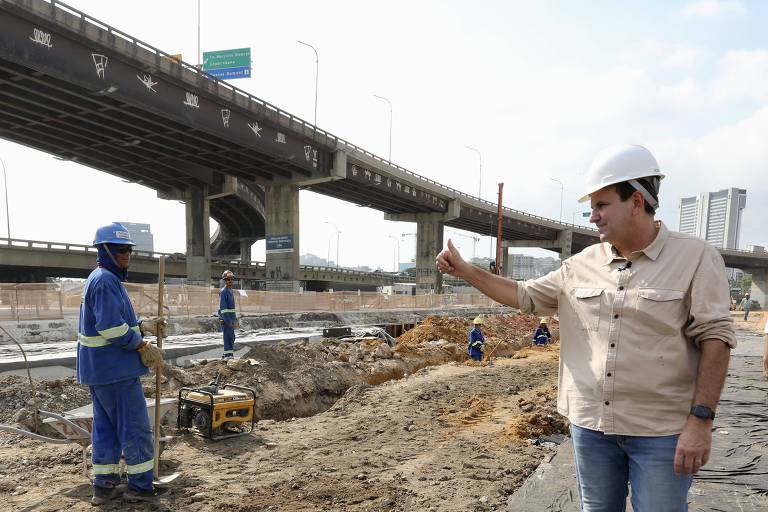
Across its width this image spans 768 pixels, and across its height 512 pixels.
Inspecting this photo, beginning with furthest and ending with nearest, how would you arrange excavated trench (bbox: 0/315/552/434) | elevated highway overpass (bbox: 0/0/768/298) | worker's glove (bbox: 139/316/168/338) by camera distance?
elevated highway overpass (bbox: 0/0/768/298), excavated trench (bbox: 0/315/552/434), worker's glove (bbox: 139/316/168/338)

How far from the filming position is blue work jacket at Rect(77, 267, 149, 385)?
447cm

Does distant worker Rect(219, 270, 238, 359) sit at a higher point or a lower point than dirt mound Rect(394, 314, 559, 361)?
higher

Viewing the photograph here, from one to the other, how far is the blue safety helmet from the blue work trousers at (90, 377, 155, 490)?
127cm

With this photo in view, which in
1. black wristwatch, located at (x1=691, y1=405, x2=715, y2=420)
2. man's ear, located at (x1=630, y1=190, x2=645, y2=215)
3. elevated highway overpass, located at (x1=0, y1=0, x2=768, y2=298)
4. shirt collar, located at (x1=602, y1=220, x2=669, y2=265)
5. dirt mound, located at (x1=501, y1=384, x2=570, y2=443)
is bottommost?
dirt mound, located at (x1=501, y1=384, x2=570, y2=443)

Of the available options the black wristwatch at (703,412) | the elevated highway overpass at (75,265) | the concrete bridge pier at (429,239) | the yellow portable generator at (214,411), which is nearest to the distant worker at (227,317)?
the yellow portable generator at (214,411)

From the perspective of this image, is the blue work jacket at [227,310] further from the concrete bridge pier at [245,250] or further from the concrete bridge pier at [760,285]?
the concrete bridge pier at [760,285]

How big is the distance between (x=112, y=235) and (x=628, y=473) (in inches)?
178

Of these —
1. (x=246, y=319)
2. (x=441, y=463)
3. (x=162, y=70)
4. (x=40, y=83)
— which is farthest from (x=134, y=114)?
(x=441, y=463)

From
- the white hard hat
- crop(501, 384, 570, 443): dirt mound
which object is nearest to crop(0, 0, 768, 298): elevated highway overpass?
crop(501, 384, 570, 443): dirt mound

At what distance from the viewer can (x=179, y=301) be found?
69.2ft

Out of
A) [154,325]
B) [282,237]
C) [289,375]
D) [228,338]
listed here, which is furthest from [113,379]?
[282,237]

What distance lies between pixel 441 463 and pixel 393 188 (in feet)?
130

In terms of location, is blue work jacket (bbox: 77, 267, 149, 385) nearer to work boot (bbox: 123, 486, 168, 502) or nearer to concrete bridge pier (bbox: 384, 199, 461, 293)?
work boot (bbox: 123, 486, 168, 502)

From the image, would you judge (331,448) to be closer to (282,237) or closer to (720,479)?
(720,479)
